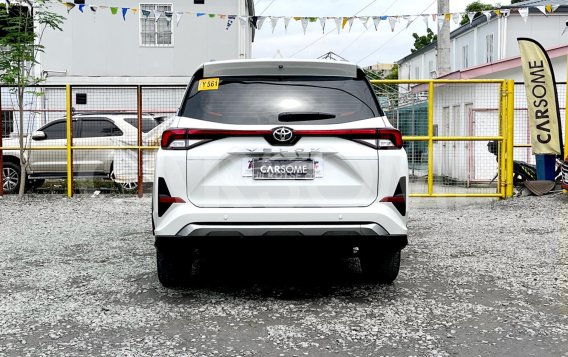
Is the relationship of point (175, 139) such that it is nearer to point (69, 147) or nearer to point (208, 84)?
point (208, 84)

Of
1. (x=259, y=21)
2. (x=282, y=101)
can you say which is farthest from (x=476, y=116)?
(x=282, y=101)

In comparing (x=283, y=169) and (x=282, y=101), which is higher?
(x=282, y=101)

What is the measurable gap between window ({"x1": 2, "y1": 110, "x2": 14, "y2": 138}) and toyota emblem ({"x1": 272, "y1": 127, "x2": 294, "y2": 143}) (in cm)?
983

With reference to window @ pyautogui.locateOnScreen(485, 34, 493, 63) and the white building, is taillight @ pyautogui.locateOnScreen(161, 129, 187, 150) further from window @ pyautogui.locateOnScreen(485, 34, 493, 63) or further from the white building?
window @ pyautogui.locateOnScreen(485, 34, 493, 63)

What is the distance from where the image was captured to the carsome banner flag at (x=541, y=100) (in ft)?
40.1

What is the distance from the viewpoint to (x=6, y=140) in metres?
13.5

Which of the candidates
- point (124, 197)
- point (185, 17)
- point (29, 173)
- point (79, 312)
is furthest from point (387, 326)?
point (185, 17)

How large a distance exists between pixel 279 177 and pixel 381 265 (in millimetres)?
1326

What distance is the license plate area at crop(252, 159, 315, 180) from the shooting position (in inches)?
189

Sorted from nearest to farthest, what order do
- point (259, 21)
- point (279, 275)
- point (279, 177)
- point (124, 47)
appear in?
point (279, 177), point (279, 275), point (259, 21), point (124, 47)

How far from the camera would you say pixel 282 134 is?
4824 millimetres

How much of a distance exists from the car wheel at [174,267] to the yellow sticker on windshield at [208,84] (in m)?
1.21

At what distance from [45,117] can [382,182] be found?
34.7ft

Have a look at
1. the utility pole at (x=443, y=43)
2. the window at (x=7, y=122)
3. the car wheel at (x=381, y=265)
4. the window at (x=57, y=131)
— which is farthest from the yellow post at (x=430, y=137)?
the utility pole at (x=443, y=43)
